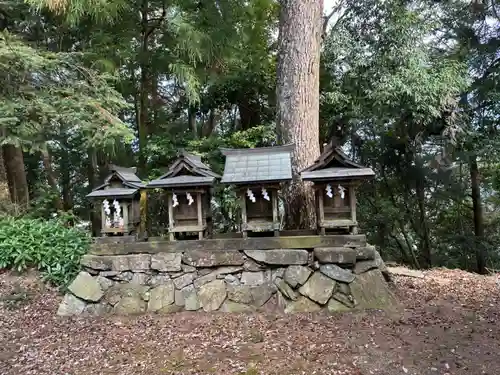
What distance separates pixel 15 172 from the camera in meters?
7.32

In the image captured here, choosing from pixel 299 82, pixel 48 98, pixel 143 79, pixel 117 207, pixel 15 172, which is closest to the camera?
pixel 117 207

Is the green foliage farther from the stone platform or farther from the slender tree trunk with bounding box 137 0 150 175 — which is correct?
the stone platform

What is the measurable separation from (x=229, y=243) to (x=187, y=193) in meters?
0.71

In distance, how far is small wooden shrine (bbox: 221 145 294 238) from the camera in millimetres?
3748

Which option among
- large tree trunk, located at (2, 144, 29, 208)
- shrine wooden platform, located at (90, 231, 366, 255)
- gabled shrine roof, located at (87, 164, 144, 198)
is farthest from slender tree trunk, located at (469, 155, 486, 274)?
large tree trunk, located at (2, 144, 29, 208)

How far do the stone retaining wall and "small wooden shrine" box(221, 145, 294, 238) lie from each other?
32 centimetres

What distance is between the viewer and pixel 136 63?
655 centimetres

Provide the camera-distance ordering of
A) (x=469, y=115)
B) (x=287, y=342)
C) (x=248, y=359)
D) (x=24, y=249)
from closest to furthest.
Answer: (x=248, y=359) → (x=287, y=342) → (x=24, y=249) → (x=469, y=115)

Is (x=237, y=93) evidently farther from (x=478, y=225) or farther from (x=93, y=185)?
(x=478, y=225)

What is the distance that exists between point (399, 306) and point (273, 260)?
4.64 ft

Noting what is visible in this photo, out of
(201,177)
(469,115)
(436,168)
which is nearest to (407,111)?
(469,115)

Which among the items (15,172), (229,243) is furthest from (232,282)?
(15,172)

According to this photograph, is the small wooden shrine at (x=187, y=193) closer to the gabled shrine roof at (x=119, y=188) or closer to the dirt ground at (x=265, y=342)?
the gabled shrine roof at (x=119, y=188)

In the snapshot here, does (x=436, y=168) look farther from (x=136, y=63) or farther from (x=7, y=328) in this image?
(x=7, y=328)
